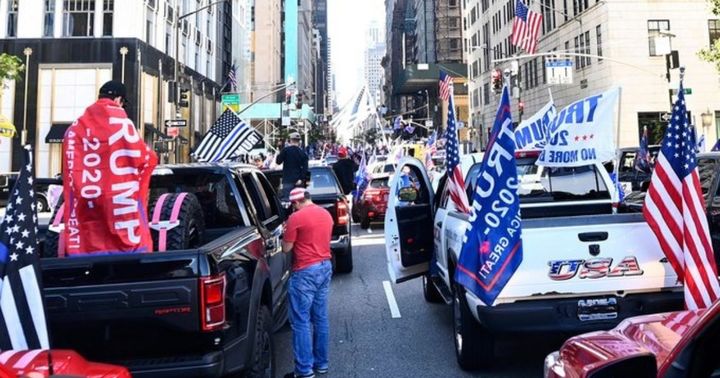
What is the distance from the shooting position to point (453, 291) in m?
5.26

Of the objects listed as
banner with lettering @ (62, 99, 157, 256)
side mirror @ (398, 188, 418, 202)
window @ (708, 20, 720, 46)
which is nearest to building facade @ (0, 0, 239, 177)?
side mirror @ (398, 188, 418, 202)

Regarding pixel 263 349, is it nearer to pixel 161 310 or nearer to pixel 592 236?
pixel 161 310

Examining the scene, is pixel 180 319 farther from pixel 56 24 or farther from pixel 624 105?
pixel 624 105

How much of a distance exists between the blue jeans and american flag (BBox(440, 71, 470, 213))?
1.47 metres

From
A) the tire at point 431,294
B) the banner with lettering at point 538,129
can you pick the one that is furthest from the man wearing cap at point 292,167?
the banner with lettering at point 538,129

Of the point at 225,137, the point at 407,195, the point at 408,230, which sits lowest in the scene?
the point at 408,230

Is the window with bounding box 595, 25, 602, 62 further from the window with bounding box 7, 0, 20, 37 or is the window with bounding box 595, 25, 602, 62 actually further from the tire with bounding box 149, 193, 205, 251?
the tire with bounding box 149, 193, 205, 251

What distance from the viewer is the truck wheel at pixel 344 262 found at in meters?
9.59

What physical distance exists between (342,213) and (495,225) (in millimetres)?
5210

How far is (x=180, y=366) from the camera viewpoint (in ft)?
10.5

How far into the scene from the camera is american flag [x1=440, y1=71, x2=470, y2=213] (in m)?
5.41

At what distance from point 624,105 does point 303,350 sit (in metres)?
41.9

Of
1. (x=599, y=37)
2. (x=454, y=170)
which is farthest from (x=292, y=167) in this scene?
(x=599, y=37)

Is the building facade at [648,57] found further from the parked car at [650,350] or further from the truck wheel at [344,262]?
the parked car at [650,350]
